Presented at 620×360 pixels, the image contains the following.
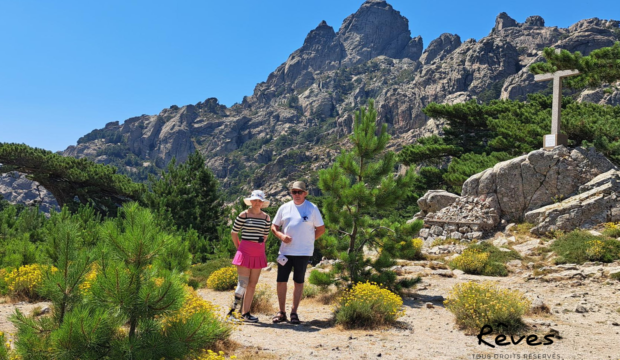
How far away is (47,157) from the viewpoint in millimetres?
25891

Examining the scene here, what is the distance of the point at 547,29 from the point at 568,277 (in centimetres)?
17448

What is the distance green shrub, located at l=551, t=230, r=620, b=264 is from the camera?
9154 mm

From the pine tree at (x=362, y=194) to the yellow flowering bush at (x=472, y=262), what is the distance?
3.41m

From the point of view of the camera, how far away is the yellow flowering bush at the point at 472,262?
10.1 meters

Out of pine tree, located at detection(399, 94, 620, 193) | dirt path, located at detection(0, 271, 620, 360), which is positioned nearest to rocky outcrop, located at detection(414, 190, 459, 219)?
pine tree, located at detection(399, 94, 620, 193)

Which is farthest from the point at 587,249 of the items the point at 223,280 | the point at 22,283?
the point at 22,283

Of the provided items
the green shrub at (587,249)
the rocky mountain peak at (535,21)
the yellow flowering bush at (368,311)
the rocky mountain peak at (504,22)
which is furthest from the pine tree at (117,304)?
the rocky mountain peak at (535,21)

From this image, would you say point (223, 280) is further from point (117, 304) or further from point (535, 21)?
point (535, 21)

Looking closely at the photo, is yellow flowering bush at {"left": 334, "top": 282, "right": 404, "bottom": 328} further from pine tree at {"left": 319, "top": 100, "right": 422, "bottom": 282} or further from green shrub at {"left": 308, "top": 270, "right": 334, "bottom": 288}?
pine tree at {"left": 319, "top": 100, "right": 422, "bottom": 282}

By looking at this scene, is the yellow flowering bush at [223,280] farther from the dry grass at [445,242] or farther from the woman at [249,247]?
the dry grass at [445,242]

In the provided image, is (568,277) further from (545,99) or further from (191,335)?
(545,99)

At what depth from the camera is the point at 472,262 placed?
10.2 meters

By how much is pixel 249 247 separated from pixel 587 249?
850 centimetres

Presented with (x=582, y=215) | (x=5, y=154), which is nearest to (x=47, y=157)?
(x=5, y=154)
